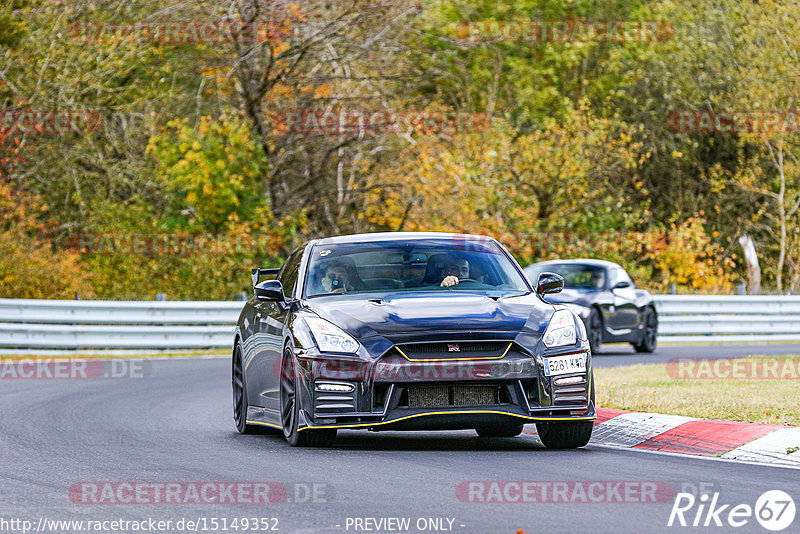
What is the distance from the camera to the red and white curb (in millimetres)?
9867

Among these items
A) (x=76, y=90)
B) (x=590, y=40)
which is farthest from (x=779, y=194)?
(x=76, y=90)

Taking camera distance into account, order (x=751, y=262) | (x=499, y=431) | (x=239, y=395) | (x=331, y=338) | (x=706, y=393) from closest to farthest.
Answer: (x=331, y=338), (x=499, y=431), (x=239, y=395), (x=706, y=393), (x=751, y=262)

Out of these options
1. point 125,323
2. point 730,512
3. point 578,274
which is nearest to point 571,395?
point 730,512

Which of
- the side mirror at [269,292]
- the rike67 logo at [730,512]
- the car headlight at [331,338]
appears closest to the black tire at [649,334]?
the side mirror at [269,292]

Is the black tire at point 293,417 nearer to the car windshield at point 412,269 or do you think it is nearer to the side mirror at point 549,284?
the car windshield at point 412,269

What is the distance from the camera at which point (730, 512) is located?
7418 millimetres

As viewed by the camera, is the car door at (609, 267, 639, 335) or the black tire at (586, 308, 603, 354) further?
the car door at (609, 267, 639, 335)

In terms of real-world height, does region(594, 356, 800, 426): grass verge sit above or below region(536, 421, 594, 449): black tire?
below

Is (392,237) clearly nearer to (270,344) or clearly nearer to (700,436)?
(270,344)

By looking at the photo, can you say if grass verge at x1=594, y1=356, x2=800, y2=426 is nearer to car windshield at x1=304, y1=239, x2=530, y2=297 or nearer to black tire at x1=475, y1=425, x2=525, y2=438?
black tire at x1=475, y1=425, x2=525, y2=438

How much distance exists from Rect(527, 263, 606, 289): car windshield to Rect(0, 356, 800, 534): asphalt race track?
11348 millimetres

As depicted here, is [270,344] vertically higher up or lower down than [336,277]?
lower down

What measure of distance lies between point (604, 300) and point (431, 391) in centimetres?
1495

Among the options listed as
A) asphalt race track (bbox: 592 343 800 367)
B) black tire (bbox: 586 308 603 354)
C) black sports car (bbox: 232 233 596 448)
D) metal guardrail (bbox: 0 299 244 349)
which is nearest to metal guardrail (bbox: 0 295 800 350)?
metal guardrail (bbox: 0 299 244 349)
